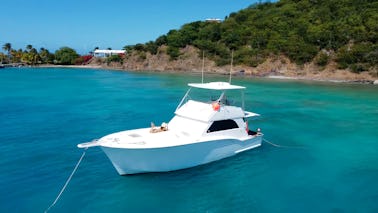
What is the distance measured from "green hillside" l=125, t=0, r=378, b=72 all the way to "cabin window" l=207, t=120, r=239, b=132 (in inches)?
2229

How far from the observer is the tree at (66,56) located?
425 ft

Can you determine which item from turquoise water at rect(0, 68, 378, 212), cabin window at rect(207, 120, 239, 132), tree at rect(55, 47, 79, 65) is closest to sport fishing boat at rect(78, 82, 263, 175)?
cabin window at rect(207, 120, 239, 132)

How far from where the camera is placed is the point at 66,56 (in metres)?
129

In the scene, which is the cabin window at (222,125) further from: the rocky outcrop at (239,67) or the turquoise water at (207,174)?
the rocky outcrop at (239,67)

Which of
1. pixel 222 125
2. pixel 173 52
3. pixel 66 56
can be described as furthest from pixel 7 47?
pixel 222 125

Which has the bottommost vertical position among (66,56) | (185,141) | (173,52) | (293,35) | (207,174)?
(207,174)

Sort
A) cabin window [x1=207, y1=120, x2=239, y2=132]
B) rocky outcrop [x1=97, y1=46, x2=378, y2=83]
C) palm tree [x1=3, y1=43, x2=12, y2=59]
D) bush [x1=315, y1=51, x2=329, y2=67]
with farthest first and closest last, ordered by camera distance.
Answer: palm tree [x1=3, y1=43, x2=12, y2=59] → bush [x1=315, y1=51, x2=329, y2=67] → rocky outcrop [x1=97, y1=46, x2=378, y2=83] → cabin window [x1=207, y1=120, x2=239, y2=132]

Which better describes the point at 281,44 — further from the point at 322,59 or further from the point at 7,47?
the point at 7,47

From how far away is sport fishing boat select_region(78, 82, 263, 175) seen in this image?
42.6ft

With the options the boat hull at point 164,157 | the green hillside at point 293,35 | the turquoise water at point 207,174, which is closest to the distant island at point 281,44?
the green hillside at point 293,35

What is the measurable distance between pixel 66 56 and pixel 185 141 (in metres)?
127

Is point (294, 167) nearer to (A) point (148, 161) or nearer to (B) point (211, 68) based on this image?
(A) point (148, 161)

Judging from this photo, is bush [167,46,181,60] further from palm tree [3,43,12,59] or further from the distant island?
palm tree [3,43,12,59]

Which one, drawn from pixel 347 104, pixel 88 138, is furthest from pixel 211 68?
pixel 88 138
